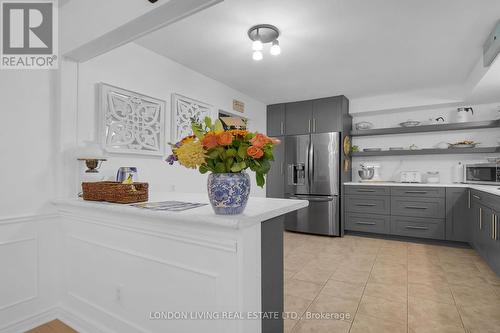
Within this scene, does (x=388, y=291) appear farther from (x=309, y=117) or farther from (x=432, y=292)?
(x=309, y=117)

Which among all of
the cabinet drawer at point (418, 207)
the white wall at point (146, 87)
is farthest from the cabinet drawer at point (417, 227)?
the white wall at point (146, 87)

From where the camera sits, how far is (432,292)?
2.41 metres

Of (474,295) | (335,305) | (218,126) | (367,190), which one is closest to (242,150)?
(218,126)

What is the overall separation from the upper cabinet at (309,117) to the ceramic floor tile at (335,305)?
9.65ft

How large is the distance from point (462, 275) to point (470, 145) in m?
2.24

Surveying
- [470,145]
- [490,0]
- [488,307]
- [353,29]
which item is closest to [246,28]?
[353,29]

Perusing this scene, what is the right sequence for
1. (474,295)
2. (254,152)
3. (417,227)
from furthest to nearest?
(417,227) → (474,295) → (254,152)

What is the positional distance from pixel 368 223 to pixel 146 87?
12.6 feet

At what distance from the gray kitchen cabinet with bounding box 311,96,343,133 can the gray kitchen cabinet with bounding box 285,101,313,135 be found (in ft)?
0.30

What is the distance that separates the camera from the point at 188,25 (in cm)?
241

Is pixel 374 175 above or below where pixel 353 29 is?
below

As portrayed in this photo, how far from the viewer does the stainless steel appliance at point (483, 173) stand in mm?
3586

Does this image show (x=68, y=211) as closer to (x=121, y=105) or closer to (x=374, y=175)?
(x=121, y=105)

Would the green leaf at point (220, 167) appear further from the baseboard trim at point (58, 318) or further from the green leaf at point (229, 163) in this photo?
the baseboard trim at point (58, 318)
